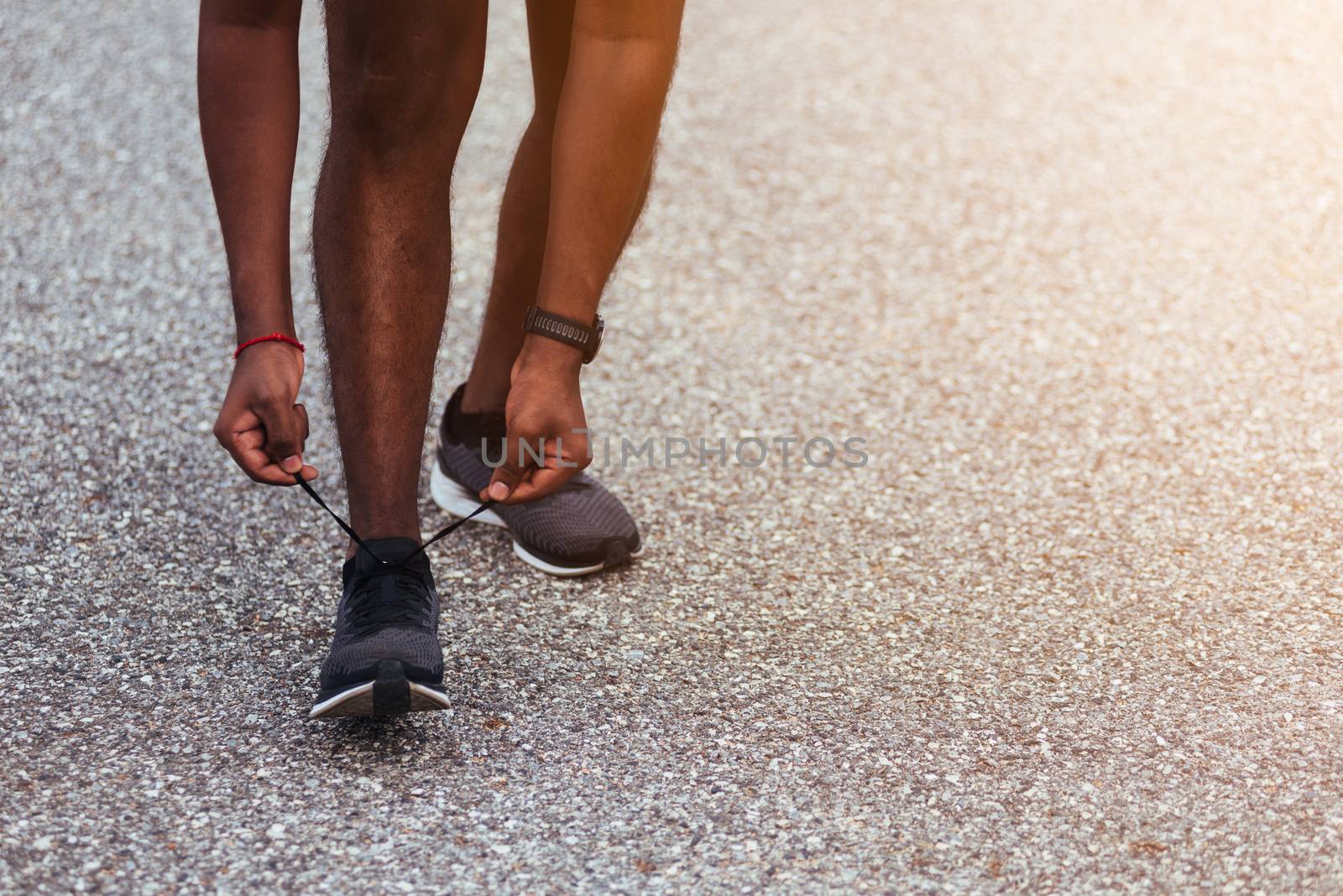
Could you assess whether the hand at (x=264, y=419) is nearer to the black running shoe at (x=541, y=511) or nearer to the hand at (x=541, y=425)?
the hand at (x=541, y=425)

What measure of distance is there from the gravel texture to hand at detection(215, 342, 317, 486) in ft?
1.03

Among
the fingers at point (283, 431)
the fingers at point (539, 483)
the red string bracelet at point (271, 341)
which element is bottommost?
the fingers at point (539, 483)

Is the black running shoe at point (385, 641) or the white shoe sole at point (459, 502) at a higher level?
the black running shoe at point (385, 641)

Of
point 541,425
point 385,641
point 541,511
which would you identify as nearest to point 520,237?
point 541,511

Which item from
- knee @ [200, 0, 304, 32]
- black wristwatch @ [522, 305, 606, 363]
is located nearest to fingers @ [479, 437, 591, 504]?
black wristwatch @ [522, 305, 606, 363]

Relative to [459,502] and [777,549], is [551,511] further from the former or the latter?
[777,549]

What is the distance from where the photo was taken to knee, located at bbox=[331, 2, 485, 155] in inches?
65.5

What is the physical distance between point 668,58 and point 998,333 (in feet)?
5.09

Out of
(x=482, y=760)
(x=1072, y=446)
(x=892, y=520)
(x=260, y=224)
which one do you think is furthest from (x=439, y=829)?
(x=1072, y=446)

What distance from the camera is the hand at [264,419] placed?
1.65 metres

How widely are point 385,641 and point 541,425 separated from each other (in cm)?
32

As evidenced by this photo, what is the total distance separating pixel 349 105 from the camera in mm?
1700

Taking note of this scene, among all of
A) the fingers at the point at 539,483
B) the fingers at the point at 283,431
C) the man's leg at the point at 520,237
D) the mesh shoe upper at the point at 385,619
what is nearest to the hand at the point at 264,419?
Result: the fingers at the point at 283,431

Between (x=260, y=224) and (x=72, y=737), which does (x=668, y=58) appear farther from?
(x=72, y=737)
